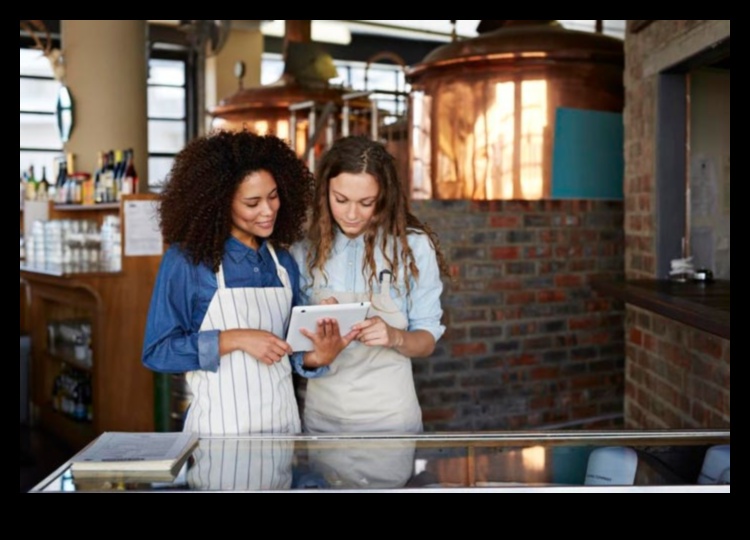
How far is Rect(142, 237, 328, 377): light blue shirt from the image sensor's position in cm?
242

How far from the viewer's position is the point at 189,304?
2494 millimetres

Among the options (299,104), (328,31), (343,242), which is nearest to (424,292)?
(343,242)

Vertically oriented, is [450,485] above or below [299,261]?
below

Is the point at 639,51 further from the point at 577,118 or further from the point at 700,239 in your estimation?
the point at 577,118

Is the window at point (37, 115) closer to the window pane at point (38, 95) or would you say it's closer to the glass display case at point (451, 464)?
the window pane at point (38, 95)

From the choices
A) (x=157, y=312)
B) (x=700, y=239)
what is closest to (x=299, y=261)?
(x=157, y=312)

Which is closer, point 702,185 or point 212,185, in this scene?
point 212,185

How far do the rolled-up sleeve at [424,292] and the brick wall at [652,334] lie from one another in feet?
4.13

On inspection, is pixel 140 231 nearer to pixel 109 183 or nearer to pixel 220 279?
pixel 109 183

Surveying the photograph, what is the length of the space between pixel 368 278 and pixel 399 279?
0.30 ft

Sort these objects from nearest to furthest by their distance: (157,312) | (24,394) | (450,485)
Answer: (450,485) → (157,312) → (24,394)

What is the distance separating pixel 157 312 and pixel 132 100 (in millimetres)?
5306

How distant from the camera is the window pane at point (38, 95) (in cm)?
1280
